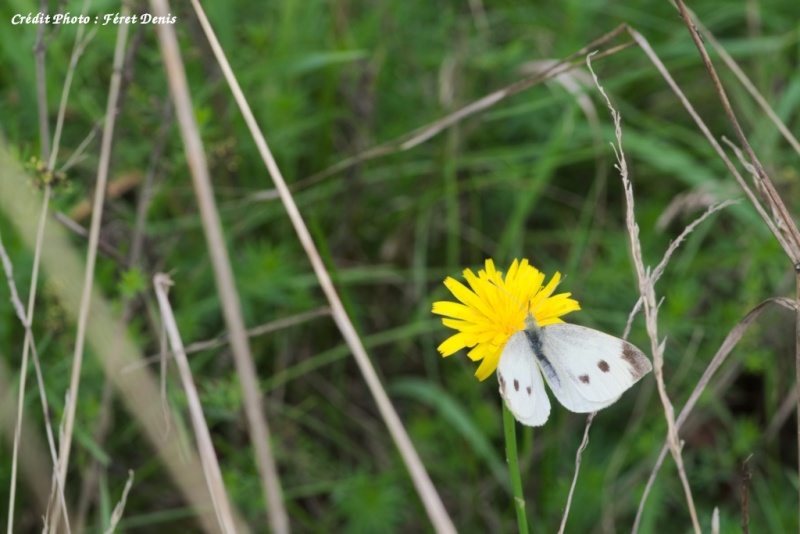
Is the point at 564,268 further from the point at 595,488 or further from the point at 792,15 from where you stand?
the point at 792,15

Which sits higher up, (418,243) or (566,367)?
(418,243)

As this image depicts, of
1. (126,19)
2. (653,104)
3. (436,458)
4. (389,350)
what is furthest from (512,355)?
(653,104)

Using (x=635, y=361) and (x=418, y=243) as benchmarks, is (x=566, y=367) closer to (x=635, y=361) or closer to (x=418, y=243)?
Result: (x=635, y=361)

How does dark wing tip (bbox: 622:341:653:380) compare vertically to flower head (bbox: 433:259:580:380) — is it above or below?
below

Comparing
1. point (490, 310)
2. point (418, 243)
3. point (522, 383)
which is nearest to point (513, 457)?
point (522, 383)

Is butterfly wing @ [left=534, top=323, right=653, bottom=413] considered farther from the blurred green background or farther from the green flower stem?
the blurred green background

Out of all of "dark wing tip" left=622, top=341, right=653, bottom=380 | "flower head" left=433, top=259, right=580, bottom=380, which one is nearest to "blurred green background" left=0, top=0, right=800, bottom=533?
"flower head" left=433, top=259, right=580, bottom=380

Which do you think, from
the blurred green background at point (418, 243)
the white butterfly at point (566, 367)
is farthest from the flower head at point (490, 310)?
the blurred green background at point (418, 243)
